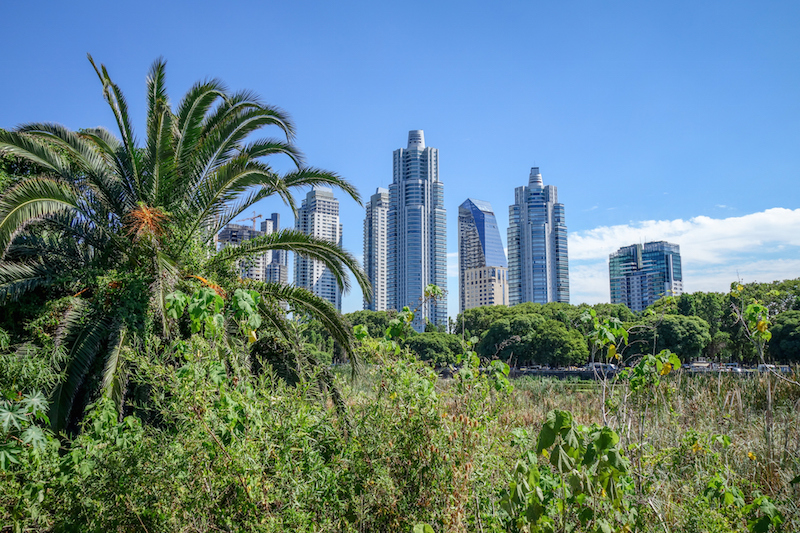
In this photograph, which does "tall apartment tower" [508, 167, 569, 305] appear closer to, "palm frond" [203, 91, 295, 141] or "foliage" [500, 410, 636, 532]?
"palm frond" [203, 91, 295, 141]

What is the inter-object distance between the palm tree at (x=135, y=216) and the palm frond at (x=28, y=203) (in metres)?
0.02

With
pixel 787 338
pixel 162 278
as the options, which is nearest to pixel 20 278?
pixel 162 278

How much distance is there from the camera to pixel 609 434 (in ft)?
5.95

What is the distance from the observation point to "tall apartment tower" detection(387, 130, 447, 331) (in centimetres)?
11106

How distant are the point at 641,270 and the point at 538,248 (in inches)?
895

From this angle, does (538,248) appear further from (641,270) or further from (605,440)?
(605,440)

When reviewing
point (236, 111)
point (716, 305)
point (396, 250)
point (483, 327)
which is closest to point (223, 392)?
point (236, 111)

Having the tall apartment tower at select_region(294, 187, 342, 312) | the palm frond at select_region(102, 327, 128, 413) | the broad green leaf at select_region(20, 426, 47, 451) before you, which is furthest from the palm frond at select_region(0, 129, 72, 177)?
the tall apartment tower at select_region(294, 187, 342, 312)

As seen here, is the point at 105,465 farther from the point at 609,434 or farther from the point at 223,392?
the point at 609,434

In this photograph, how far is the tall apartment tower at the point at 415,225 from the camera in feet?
364

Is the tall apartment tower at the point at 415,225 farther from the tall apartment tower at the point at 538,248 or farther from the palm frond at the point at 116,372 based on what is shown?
the palm frond at the point at 116,372

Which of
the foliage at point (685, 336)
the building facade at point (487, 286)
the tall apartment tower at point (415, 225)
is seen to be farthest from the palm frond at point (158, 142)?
the building facade at point (487, 286)

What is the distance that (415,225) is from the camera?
11106 centimetres

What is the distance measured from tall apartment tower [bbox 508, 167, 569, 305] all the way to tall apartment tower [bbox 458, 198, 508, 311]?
6910 mm
